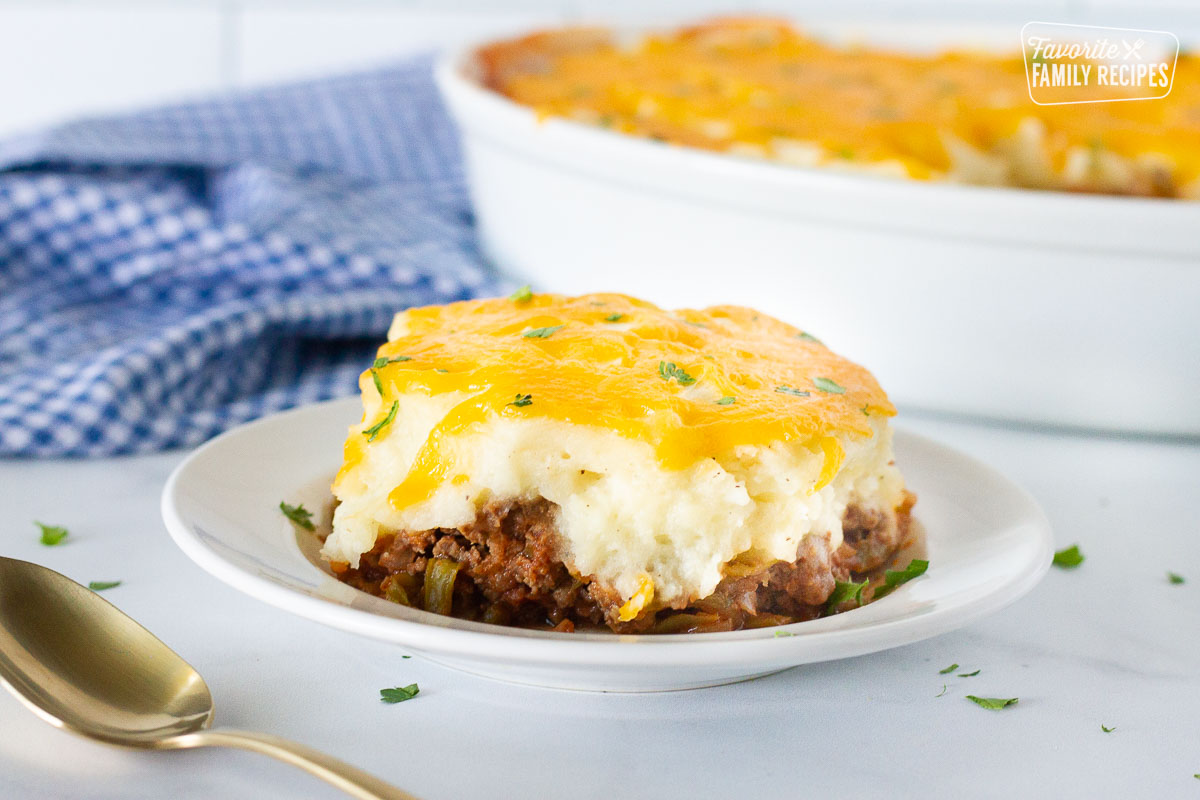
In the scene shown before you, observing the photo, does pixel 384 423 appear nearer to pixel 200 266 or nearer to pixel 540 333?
pixel 540 333

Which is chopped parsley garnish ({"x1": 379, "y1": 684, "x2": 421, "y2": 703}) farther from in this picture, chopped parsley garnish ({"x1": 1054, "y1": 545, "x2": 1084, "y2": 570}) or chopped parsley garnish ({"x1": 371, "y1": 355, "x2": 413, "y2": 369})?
chopped parsley garnish ({"x1": 1054, "y1": 545, "x2": 1084, "y2": 570})

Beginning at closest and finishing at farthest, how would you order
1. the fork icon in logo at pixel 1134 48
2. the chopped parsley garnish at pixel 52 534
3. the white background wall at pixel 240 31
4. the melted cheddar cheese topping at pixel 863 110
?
1. the chopped parsley garnish at pixel 52 534
2. the melted cheddar cheese topping at pixel 863 110
3. the fork icon in logo at pixel 1134 48
4. the white background wall at pixel 240 31

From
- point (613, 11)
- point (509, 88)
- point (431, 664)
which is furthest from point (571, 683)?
point (613, 11)

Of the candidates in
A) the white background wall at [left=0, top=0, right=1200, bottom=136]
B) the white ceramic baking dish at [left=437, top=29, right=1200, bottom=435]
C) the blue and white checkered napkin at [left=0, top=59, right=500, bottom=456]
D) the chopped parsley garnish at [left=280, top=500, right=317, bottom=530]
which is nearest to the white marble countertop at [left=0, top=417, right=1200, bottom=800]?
the chopped parsley garnish at [left=280, top=500, right=317, bottom=530]

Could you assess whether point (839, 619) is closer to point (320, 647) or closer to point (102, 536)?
point (320, 647)

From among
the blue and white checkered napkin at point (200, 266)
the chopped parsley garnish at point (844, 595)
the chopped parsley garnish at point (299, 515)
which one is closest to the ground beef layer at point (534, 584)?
the chopped parsley garnish at point (844, 595)

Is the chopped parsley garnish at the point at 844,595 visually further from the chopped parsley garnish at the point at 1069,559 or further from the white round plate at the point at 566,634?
the chopped parsley garnish at the point at 1069,559

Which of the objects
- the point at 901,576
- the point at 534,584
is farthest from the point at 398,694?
the point at 901,576

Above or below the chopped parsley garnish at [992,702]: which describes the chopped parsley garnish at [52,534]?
below
